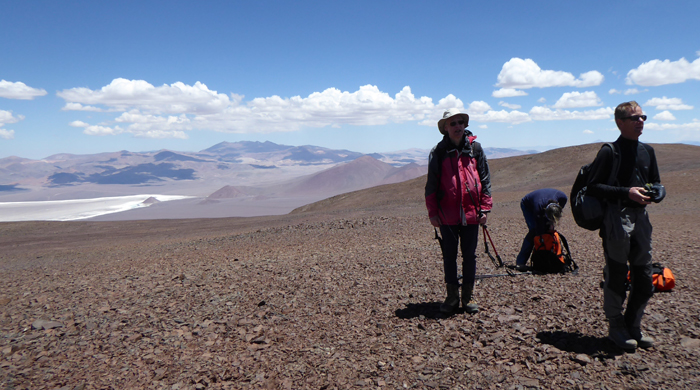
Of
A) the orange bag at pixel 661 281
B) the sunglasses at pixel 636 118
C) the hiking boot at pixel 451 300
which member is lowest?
the hiking boot at pixel 451 300

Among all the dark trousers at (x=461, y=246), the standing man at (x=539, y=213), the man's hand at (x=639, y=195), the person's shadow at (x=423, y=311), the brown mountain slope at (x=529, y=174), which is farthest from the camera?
the brown mountain slope at (x=529, y=174)

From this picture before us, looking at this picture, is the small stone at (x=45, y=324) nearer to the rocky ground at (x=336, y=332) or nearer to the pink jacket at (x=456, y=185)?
the rocky ground at (x=336, y=332)

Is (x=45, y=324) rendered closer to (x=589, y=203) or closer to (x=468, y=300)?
(x=468, y=300)

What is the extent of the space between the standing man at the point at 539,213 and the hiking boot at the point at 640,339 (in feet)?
8.85

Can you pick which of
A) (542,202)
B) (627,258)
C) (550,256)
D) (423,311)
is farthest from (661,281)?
(423,311)

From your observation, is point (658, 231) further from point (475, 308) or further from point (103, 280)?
point (103, 280)

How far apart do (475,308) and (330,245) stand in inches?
261

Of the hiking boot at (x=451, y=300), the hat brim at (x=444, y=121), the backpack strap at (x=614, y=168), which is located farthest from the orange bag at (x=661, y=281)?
the hat brim at (x=444, y=121)

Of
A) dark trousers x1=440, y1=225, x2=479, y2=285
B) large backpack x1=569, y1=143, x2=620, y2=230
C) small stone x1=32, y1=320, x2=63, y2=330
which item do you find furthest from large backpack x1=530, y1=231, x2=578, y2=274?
small stone x1=32, y1=320, x2=63, y2=330

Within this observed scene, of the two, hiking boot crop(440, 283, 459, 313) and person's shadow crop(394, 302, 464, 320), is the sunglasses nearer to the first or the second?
hiking boot crop(440, 283, 459, 313)

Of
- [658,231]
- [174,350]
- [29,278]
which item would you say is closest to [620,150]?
[174,350]

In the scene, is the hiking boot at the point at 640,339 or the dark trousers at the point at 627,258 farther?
the hiking boot at the point at 640,339

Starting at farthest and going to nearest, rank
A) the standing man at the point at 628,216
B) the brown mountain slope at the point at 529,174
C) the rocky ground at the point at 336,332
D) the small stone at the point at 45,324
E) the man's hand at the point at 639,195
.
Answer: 1. the brown mountain slope at the point at 529,174
2. the small stone at the point at 45,324
3. the rocky ground at the point at 336,332
4. the standing man at the point at 628,216
5. the man's hand at the point at 639,195

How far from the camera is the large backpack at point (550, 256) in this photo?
593 centimetres
